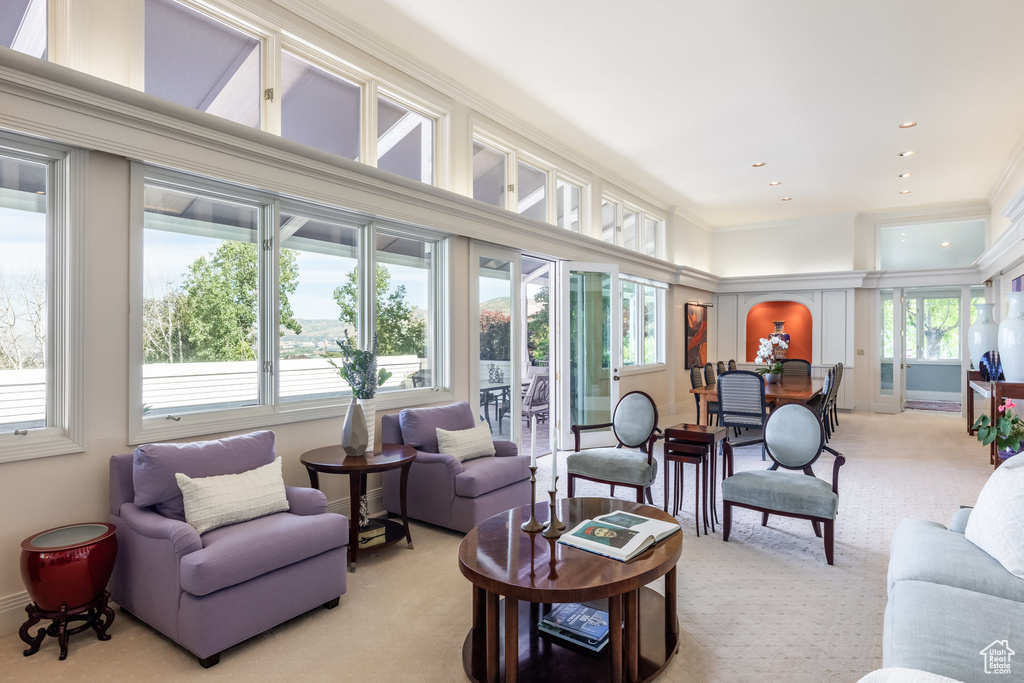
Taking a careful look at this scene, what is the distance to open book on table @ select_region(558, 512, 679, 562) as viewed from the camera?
7.41 ft

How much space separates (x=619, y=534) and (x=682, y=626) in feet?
2.23

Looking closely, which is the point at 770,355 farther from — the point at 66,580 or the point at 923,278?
the point at 66,580

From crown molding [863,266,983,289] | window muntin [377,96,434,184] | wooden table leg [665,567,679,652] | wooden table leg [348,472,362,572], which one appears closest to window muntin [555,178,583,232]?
window muntin [377,96,434,184]

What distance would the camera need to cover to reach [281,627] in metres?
2.70

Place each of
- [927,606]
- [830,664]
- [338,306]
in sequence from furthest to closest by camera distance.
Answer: [338,306], [830,664], [927,606]

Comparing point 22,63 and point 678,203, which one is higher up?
point 678,203

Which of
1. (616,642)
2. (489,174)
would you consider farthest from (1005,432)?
(489,174)

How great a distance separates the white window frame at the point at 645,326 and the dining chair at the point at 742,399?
1.98 meters

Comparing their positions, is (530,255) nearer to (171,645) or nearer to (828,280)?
(171,645)

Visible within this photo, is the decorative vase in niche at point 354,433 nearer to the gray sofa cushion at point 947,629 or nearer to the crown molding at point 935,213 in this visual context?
the gray sofa cushion at point 947,629

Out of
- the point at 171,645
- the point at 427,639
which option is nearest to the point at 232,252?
the point at 171,645

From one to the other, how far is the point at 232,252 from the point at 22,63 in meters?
1.38

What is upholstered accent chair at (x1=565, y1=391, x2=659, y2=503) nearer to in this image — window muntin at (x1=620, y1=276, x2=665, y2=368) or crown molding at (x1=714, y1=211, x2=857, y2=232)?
window muntin at (x1=620, y1=276, x2=665, y2=368)

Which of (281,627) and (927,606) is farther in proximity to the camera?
(281,627)
